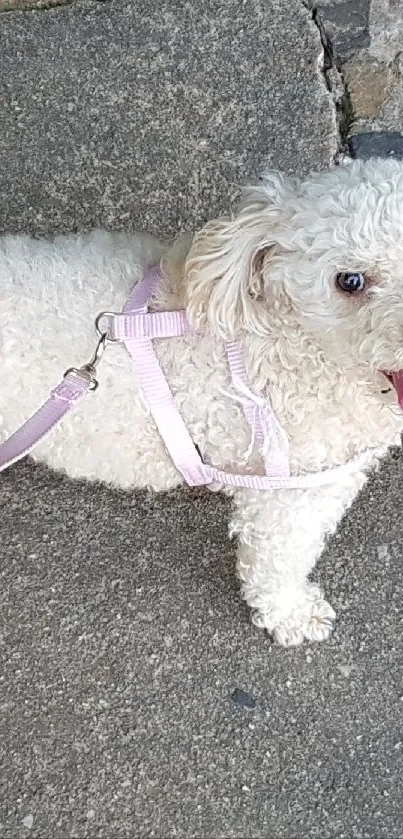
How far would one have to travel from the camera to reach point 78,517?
297 centimetres

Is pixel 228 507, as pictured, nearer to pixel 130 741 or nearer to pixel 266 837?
pixel 130 741

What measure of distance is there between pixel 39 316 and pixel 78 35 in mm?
1983

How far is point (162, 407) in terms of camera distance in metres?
2.29

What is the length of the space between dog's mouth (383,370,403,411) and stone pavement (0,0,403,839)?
107 cm

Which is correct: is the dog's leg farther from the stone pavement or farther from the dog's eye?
the dog's eye

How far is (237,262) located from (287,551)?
91 centimetres

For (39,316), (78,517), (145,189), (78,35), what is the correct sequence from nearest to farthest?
(39,316) < (78,517) < (145,189) < (78,35)

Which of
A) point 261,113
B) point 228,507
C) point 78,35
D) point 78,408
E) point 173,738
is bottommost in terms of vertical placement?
point 173,738

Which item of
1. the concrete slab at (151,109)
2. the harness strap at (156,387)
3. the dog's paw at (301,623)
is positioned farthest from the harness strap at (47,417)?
the concrete slab at (151,109)

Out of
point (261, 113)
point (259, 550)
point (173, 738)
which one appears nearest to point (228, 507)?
point (259, 550)

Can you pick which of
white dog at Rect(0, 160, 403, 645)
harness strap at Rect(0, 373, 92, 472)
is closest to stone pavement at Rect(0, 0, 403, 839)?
white dog at Rect(0, 160, 403, 645)

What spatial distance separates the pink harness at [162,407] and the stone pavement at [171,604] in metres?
0.57

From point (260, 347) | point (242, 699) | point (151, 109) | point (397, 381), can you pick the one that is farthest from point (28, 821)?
point (151, 109)

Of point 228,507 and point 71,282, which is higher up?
point 71,282
